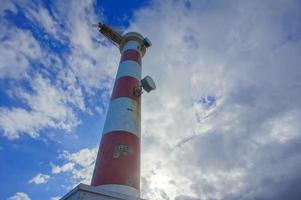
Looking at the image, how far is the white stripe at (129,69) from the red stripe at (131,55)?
29cm

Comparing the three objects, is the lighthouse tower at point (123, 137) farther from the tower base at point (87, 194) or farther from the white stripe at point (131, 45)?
the white stripe at point (131, 45)

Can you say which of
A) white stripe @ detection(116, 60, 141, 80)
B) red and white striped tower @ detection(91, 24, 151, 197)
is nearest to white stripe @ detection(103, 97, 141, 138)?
red and white striped tower @ detection(91, 24, 151, 197)

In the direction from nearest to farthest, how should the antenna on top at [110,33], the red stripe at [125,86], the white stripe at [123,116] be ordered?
the white stripe at [123,116] → the red stripe at [125,86] → the antenna on top at [110,33]

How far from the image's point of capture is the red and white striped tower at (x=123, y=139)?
7.85 m

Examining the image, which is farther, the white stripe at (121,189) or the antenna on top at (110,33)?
the antenna on top at (110,33)

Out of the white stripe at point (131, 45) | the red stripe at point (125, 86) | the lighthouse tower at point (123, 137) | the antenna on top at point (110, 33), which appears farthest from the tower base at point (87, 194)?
the antenna on top at point (110, 33)

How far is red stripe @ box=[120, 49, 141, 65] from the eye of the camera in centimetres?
1181

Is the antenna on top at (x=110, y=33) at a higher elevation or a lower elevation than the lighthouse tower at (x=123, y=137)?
higher

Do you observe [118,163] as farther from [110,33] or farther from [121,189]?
[110,33]

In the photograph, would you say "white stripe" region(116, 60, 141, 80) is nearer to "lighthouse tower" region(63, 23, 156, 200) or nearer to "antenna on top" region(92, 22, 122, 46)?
"lighthouse tower" region(63, 23, 156, 200)

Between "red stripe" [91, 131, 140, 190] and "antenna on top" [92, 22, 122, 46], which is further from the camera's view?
"antenna on top" [92, 22, 122, 46]

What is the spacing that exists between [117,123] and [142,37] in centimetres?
589

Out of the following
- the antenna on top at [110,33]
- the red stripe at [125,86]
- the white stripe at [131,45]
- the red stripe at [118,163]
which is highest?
the antenna on top at [110,33]

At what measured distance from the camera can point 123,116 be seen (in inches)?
363
